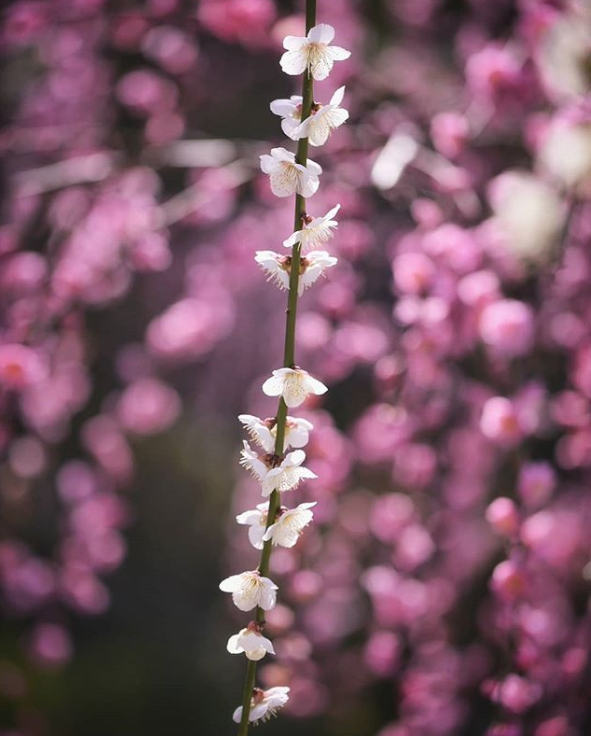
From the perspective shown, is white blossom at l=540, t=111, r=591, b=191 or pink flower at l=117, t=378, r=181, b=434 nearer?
white blossom at l=540, t=111, r=591, b=191

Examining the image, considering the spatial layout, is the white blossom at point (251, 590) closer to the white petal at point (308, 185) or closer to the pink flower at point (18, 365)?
the white petal at point (308, 185)

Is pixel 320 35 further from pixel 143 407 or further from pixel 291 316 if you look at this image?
pixel 143 407

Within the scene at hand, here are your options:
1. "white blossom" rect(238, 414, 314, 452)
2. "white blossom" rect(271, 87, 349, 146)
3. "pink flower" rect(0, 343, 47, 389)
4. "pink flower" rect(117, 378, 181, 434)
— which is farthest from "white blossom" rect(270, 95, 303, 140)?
"pink flower" rect(117, 378, 181, 434)

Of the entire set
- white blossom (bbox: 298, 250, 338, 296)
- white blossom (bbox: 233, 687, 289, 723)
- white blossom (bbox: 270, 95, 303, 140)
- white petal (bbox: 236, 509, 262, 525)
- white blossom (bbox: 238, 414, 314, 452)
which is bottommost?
white blossom (bbox: 233, 687, 289, 723)

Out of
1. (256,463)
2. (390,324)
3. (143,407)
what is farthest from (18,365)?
(390,324)

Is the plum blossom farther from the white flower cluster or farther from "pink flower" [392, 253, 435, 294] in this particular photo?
"pink flower" [392, 253, 435, 294]

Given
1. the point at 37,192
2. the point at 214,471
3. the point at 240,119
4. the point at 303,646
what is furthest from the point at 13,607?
the point at 240,119
